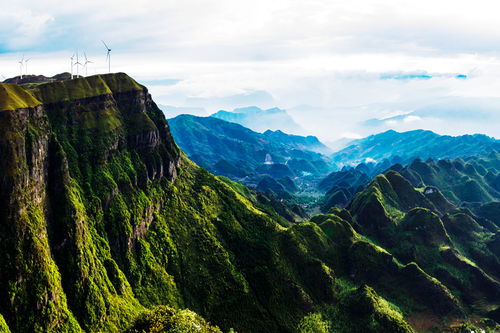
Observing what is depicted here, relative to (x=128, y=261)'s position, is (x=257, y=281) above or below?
below

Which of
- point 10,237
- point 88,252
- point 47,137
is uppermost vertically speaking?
point 47,137

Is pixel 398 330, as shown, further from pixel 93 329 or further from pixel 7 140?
pixel 7 140

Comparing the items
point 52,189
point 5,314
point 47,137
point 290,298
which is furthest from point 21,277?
point 290,298

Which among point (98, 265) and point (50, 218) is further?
point (98, 265)

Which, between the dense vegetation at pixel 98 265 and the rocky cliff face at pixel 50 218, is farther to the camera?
the dense vegetation at pixel 98 265

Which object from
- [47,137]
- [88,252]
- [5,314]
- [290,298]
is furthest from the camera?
[290,298]

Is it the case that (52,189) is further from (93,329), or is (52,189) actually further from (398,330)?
(398,330)

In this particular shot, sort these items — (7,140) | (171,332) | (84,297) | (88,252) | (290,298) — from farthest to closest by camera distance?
(290,298), (88,252), (84,297), (7,140), (171,332)

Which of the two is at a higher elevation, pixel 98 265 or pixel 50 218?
pixel 50 218

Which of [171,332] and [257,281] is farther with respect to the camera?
[257,281]

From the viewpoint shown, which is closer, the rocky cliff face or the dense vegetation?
the rocky cliff face
